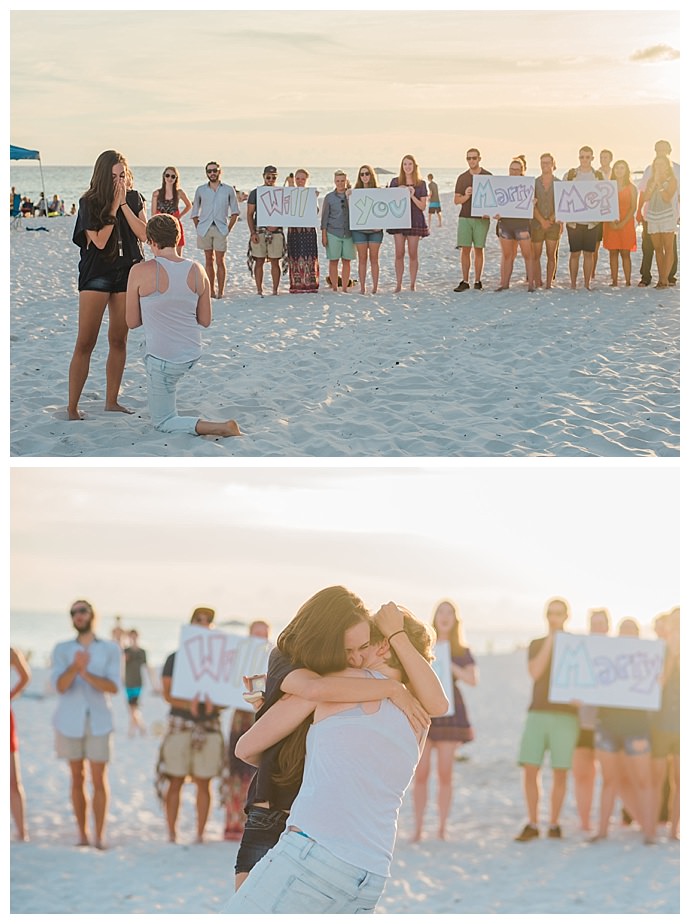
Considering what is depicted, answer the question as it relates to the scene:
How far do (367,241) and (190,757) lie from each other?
264 inches

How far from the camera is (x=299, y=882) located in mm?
3365

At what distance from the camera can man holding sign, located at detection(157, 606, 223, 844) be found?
26.1ft

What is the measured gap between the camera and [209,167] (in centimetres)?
1212

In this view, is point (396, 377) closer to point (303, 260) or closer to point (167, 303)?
point (167, 303)

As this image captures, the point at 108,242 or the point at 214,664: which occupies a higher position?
the point at 108,242

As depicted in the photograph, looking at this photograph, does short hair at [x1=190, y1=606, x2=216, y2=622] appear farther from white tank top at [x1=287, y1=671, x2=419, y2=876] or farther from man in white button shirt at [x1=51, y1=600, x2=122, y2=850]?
white tank top at [x1=287, y1=671, x2=419, y2=876]

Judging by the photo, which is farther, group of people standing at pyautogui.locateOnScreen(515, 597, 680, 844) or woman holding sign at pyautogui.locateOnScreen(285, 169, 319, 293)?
woman holding sign at pyautogui.locateOnScreen(285, 169, 319, 293)

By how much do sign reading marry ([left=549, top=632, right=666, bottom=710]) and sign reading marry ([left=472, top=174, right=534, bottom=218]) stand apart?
562 cm

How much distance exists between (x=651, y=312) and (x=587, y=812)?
17.9ft

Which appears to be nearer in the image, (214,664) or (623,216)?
(214,664)

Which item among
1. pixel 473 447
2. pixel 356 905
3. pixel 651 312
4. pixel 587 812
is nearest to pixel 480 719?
pixel 651 312

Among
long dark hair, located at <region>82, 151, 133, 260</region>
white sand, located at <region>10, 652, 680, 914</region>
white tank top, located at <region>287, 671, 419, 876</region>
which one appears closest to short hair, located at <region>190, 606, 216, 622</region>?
white sand, located at <region>10, 652, 680, 914</region>

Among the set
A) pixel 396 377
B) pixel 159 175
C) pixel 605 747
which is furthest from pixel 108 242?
pixel 159 175

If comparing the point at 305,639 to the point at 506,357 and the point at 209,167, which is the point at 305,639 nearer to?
the point at 506,357
